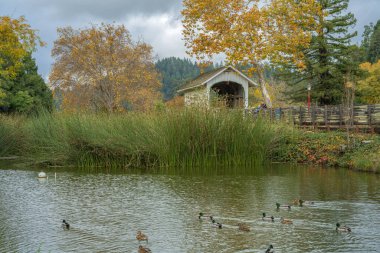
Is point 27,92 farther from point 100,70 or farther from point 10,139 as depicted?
point 10,139

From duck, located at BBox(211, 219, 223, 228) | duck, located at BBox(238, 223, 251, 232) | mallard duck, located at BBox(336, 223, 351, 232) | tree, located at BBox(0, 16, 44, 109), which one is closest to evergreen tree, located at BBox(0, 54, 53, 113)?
tree, located at BBox(0, 16, 44, 109)

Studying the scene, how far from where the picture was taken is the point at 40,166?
20.3 metres

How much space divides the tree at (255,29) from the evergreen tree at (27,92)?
1801cm

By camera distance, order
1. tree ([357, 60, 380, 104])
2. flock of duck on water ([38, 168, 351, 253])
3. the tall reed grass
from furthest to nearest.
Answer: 1. tree ([357, 60, 380, 104])
2. the tall reed grass
3. flock of duck on water ([38, 168, 351, 253])

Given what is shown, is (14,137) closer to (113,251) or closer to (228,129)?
(228,129)

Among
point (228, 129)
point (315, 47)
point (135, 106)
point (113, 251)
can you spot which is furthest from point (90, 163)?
point (135, 106)

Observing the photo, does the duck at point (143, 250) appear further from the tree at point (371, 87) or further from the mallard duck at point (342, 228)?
the tree at point (371, 87)

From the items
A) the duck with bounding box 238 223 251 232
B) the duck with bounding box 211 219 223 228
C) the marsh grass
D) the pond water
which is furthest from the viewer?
the marsh grass

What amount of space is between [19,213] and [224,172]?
8.10 metres

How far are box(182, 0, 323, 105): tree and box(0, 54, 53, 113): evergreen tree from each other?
709 inches

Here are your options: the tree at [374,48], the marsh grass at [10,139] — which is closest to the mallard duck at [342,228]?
the marsh grass at [10,139]

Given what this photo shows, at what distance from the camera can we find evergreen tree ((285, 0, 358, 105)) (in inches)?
1340

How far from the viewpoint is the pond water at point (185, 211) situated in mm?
8406

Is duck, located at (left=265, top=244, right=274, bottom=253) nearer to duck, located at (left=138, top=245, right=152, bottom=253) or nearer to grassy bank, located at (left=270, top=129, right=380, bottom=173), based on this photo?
duck, located at (left=138, top=245, right=152, bottom=253)
